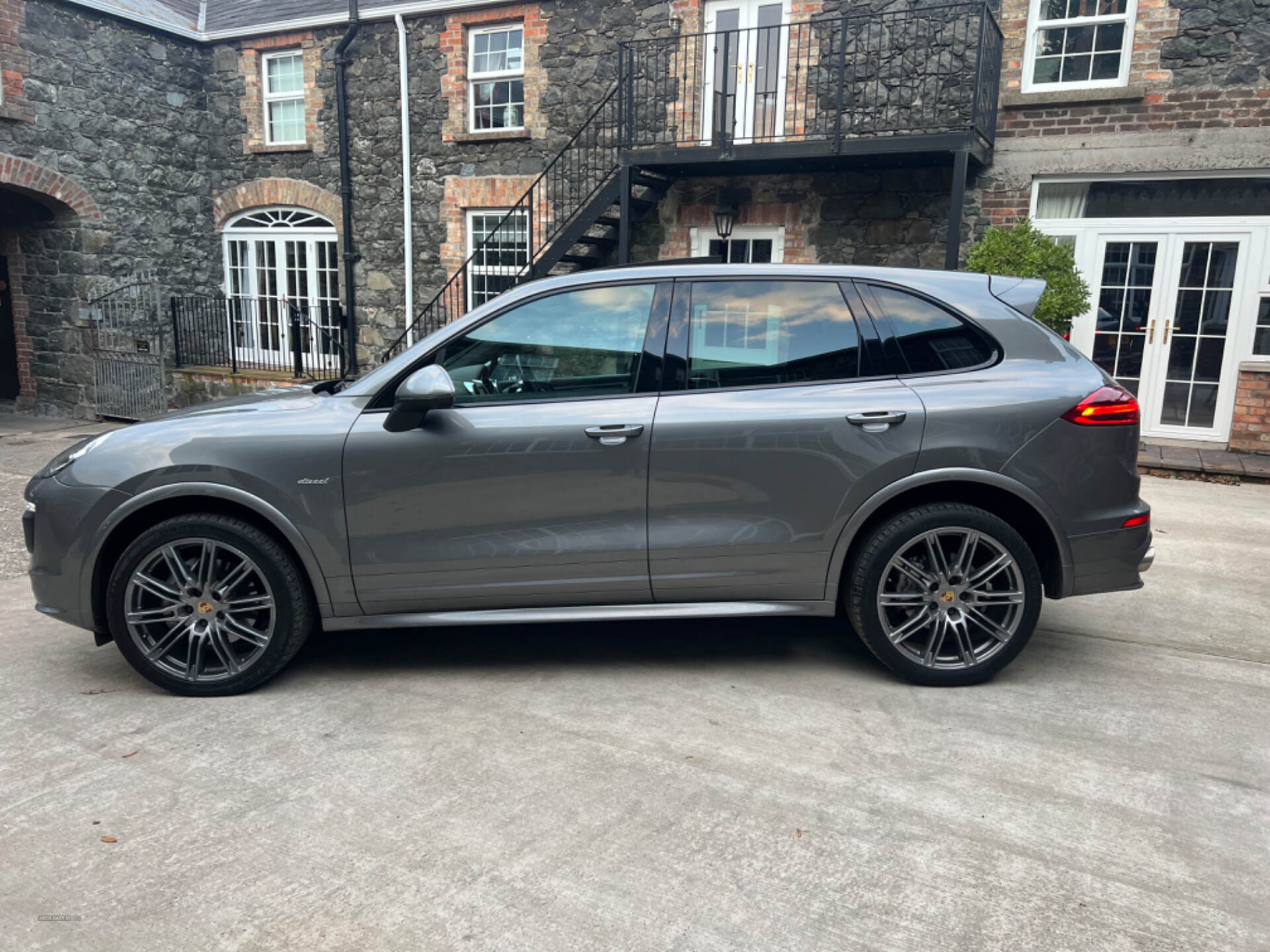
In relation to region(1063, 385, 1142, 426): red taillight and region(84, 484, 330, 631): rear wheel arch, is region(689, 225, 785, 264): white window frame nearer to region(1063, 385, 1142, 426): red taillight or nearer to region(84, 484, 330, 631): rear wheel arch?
region(1063, 385, 1142, 426): red taillight

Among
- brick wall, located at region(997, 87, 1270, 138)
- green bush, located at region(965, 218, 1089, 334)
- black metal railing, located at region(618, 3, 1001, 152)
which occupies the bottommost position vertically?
green bush, located at region(965, 218, 1089, 334)

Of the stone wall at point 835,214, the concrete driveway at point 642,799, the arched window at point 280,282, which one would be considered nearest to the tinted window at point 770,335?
the concrete driveway at point 642,799

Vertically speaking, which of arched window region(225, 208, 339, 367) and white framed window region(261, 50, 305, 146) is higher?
white framed window region(261, 50, 305, 146)

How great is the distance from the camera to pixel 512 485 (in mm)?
3623

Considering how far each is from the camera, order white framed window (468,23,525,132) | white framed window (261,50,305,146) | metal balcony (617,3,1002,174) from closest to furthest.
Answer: metal balcony (617,3,1002,174) → white framed window (468,23,525,132) → white framed window (261,50,305,146)

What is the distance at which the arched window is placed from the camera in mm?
14484

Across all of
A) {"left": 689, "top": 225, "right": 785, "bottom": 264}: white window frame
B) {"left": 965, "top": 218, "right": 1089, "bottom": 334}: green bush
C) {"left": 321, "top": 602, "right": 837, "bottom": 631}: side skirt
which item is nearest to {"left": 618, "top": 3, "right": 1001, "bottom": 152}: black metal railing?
{"left": 689, "top": 225, "right": 785, "bottom": 264}: white window frame

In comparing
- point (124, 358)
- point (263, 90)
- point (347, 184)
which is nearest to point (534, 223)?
point (347, 184)

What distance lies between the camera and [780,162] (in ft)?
35.5

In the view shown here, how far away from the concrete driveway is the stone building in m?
6.89

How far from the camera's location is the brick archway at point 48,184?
11891mm

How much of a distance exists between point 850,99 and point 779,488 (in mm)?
8545

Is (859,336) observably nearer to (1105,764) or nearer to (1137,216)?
(1105,764)

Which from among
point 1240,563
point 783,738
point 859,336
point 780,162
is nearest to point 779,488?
point 859,336
